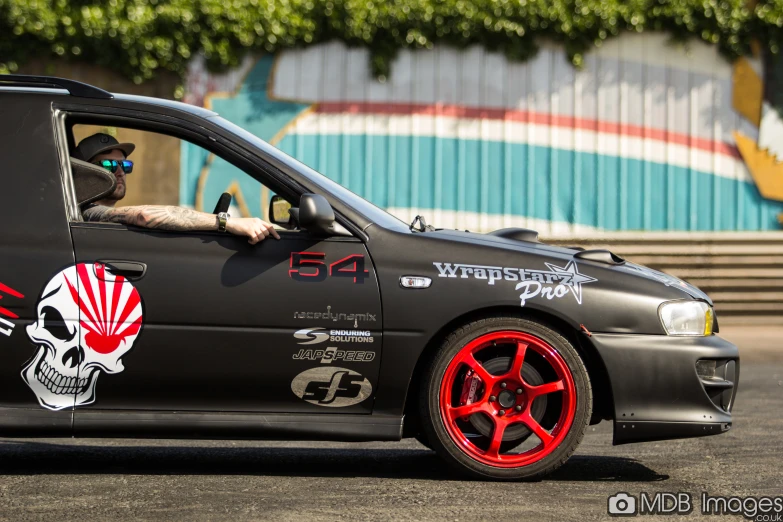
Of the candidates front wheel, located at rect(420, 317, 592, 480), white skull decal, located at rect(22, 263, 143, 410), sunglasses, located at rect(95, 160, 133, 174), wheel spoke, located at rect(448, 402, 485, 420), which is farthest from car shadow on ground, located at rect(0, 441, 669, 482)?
sunglasses, located at rect(95, 160, 133, 174)

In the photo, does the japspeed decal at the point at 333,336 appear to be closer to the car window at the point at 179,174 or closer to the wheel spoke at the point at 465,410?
the wheel spoke at the point at 465,410

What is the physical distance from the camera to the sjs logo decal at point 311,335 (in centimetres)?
511

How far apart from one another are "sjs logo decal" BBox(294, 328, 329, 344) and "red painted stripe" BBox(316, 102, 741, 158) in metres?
9.02

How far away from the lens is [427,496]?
497 cm

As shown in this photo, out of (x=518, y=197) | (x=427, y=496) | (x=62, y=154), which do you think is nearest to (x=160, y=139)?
(x=518, y=197)

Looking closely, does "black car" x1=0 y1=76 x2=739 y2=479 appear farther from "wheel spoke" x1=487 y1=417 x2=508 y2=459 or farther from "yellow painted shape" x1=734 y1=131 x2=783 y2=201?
"yellow painted shape" x1=734 y1=131 x2=783 y2=201

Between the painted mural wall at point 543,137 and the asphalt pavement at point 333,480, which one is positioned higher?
the painted mural wall at point 543,137

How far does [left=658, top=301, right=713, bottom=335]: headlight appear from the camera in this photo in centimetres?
527

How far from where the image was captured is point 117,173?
18.5 ft

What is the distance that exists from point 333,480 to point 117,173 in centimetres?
177

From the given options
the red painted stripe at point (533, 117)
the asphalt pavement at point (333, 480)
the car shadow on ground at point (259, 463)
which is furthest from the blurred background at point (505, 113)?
the car shadow on ground at point (259, 463)

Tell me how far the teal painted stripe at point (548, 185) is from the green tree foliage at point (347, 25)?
1.06 m

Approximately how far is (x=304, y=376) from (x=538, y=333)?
104 cm

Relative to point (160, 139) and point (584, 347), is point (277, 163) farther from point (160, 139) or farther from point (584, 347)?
point (160, 139)
